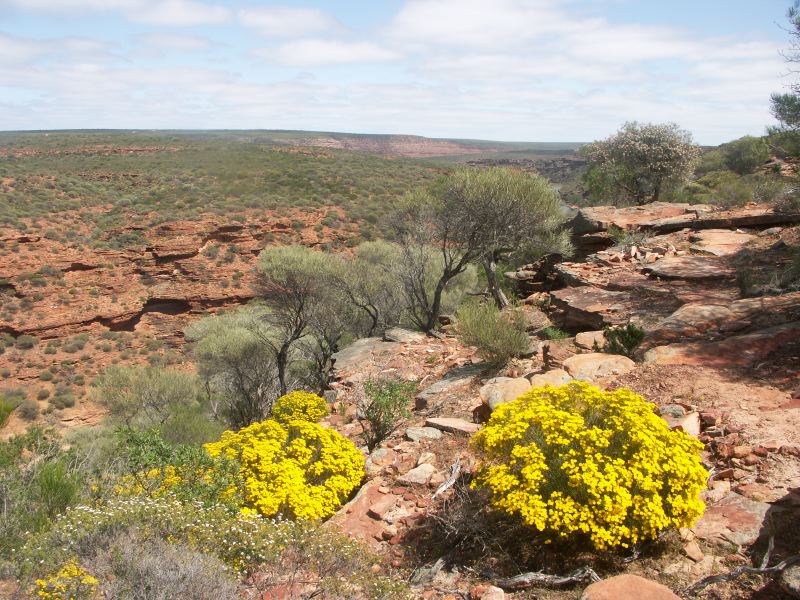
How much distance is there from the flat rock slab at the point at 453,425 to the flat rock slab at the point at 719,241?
843cm

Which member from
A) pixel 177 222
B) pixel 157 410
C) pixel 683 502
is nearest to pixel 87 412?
pixel 157 410

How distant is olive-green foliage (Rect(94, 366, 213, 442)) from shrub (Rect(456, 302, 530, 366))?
31.8 ft

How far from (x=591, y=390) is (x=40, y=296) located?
26609 mm

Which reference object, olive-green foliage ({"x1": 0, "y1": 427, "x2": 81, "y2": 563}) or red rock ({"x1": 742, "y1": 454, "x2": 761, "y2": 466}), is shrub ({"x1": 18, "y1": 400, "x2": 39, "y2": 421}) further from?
red rock ({"x1": 742, "y1": 454, "x2": 761, "y2": 466})

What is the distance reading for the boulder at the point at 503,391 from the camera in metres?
6.04

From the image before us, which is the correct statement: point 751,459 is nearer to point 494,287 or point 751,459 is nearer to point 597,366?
point 597,366

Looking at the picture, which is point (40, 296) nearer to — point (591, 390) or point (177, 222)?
point (177, 222)

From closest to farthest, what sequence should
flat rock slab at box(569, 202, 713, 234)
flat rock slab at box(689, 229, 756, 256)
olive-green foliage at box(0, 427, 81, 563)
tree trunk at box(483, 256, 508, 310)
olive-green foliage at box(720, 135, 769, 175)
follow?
olive-green foliage at box(0, 427, 81, 563), flat rock slab at box(689, 229, 756, 256), tree trunk at box(483, 256, 508, 310), flat rock slab at box(569, 202, 713, 234), olive-green foliage at box(720, 135, 769, 175)

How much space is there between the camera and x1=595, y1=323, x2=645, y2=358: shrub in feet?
23.6

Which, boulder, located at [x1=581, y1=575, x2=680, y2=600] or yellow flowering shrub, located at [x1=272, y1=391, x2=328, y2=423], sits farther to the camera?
yellow flowering shrub, located at [x1=272, y1=391, x2=328, y2=423]

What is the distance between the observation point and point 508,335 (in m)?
8.11

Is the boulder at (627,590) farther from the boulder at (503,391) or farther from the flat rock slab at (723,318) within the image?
the flat rock slab at (723,318)

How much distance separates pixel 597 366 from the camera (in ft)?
22.1

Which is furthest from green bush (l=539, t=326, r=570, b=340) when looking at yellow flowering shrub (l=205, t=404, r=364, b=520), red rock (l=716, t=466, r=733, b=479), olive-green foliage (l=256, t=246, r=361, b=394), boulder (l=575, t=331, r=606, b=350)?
olive-green foliage (l=256, t=246, r=361, b=394)
